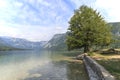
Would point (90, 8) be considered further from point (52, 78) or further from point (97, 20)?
point (52, 78)

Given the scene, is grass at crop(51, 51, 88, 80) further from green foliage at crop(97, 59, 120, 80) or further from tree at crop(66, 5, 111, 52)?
tree at crop(66, 5, 111, 52)

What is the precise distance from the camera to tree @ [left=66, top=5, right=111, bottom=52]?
55466mm

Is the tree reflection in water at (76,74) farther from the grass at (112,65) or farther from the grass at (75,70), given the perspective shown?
the grass at (112,65)

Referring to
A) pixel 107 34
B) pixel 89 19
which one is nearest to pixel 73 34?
pixel 89 19

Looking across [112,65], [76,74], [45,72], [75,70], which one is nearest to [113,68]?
[112,65]

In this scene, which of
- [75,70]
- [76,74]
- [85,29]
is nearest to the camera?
[76,74]

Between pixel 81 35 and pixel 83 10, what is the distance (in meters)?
8.60

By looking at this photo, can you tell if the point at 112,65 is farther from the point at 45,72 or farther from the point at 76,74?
the point at 45,72

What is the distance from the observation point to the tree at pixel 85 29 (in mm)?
55466

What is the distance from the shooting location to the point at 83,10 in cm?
5844

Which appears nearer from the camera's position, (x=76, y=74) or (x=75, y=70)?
(x=76, y=74)

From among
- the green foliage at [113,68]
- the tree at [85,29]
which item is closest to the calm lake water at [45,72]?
the green foliage at [113,68]

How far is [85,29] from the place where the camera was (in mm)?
55188

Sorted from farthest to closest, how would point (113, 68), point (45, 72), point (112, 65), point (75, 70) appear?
point (75, 70) → point (112, 65) → point (45, 72) → point (113, 68)
